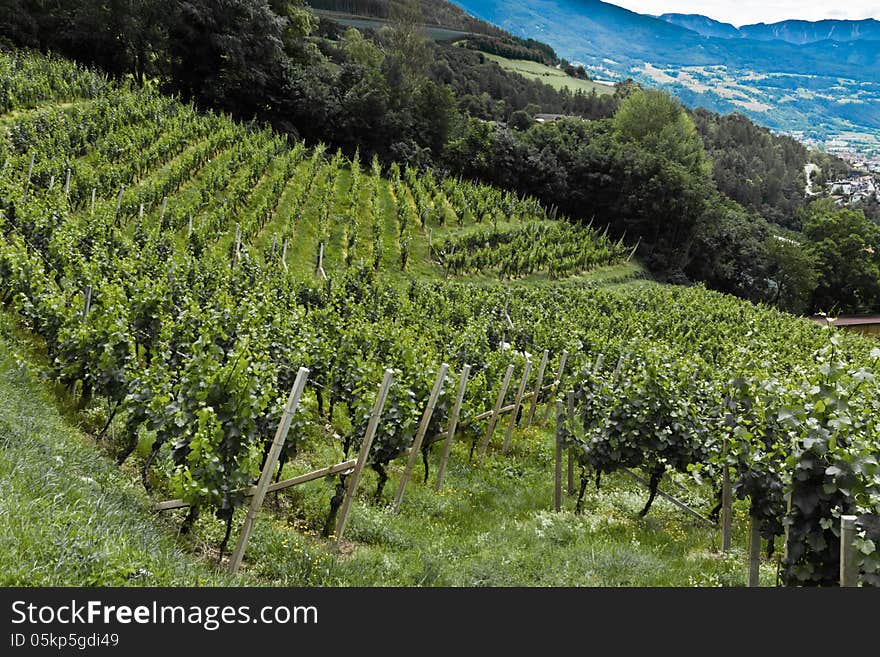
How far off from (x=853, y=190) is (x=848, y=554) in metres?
154

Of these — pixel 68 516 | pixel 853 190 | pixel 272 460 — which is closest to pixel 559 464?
pixel 272 460

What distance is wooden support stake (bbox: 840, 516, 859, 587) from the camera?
4.50 metres

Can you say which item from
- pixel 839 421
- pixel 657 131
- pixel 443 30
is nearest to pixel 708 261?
pixel 657 131

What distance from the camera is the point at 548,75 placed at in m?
133

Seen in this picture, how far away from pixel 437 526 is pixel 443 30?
153186 millimetres

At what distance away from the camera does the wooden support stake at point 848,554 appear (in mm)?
4500

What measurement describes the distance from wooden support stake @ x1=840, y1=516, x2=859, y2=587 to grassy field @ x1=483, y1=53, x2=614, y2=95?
415ft

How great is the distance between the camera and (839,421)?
5.34m

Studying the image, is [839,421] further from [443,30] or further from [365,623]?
[443,30]

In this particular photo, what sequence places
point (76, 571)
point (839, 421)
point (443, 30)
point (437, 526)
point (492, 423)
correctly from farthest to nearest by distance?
point (443, 30) → point (492, 423) → point (437, 526) → point (839, 421) → point (76, 571)

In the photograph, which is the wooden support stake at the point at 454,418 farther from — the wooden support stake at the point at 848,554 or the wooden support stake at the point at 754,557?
the wooden support stake at the point at 848,554

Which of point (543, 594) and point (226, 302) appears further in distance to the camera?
point (226, 302)

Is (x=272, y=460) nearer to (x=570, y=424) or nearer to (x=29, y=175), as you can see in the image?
(x=570, y=424)

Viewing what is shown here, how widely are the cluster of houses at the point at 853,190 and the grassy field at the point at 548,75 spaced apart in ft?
164
